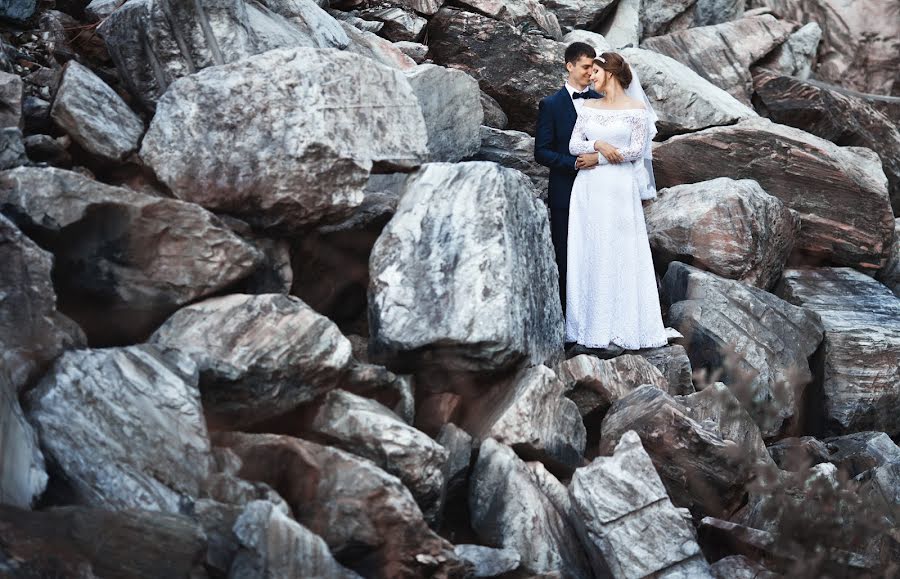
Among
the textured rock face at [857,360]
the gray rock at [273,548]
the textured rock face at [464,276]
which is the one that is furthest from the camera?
the textured rock face at [857,360]

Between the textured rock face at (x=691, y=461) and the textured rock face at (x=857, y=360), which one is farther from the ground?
the textured rock face at (x=691, y=461)

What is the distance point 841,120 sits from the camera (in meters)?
11.3

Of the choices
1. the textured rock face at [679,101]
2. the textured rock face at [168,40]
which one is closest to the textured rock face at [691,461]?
the textured rock face at [168,40]

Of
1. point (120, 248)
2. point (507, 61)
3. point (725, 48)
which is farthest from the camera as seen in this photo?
point (725, 48)

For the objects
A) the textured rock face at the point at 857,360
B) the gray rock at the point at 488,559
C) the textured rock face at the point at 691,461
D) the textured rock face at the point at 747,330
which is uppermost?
the gray rock at the point at 488,559

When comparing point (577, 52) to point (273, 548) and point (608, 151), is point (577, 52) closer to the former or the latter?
point (608, 151)

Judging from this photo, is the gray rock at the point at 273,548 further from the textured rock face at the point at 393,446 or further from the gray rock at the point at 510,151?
the gray rock at the point at 510,151

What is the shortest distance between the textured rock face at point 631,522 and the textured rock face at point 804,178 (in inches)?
183

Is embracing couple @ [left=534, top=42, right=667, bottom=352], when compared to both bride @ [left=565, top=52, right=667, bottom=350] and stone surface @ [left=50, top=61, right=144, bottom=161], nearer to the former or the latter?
bride @ [left=565, top=52, right=667, bottom=350]

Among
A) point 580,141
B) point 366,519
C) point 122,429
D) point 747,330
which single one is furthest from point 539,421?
point 747,330

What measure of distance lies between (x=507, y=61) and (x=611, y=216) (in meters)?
2.87

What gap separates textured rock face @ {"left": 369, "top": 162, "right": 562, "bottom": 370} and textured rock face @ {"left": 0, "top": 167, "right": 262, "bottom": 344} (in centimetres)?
76

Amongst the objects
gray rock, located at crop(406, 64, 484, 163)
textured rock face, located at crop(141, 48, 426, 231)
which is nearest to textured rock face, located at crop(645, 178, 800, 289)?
gray rock, located at crop(406, 64, 484, 163)

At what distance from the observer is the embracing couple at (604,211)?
22.8 feet
